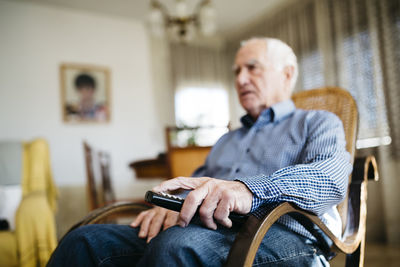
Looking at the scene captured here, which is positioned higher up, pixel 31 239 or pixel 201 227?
pixel 201 227

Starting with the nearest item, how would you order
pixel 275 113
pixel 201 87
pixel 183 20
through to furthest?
pixel 275 113 < pixel 183 20 < pixel 201 87

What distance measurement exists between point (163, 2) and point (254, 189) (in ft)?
11.8

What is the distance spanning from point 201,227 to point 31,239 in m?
1.32

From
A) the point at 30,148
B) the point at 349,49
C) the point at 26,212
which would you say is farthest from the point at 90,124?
the point at 349,49

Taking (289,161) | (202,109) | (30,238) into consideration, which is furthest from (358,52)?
(30,238)

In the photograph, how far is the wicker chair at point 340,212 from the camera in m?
0.66

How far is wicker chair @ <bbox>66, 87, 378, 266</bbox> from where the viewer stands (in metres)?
0.66

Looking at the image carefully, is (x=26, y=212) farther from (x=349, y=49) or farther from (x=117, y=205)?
(x=349, y=49)

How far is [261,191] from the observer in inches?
29.9

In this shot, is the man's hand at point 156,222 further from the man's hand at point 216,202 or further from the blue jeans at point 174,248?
the man's hand at point 216,202

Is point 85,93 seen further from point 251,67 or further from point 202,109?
point 251,67

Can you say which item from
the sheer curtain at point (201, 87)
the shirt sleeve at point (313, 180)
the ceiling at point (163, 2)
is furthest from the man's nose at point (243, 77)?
the sheer curtain at point (201, 87)

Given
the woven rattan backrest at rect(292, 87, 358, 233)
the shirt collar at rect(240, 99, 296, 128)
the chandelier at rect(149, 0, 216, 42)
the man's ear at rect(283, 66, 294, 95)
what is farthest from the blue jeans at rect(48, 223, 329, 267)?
the chandelier at rect(149, 0, 216, 42)

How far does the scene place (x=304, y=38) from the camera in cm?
383
